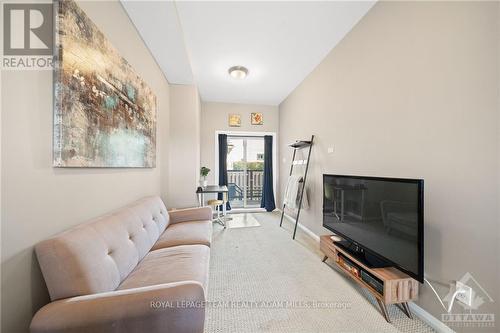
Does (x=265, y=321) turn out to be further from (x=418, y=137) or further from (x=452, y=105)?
(x=452, y=105)

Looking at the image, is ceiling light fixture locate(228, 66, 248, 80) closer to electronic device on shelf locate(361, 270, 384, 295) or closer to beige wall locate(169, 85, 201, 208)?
beige wall locate(169, 85, 201, 208)

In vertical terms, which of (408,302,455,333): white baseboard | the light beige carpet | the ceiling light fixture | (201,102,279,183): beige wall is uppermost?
the ceiling light fixture

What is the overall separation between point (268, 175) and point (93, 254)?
13.4 feet

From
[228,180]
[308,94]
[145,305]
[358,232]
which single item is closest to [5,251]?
[145,305]

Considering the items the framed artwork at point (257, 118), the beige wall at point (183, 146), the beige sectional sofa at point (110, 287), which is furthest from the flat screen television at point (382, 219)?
the framed artwork at point (257, 118)

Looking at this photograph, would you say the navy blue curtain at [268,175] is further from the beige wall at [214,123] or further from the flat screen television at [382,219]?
the flat screen television at [382,219]

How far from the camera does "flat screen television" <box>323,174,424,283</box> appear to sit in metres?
1.23

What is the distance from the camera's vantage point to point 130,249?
135cm

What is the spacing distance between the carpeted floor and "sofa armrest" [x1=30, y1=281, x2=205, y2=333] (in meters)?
0.62

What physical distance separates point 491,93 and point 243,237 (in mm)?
2965

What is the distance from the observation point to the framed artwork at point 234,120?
462cm

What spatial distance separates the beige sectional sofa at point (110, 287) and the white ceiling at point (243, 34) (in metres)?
2.01

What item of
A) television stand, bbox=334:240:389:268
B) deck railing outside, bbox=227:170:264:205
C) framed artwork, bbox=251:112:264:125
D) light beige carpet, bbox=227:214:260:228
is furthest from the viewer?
deck railing outside, bbox=227:170:264:205

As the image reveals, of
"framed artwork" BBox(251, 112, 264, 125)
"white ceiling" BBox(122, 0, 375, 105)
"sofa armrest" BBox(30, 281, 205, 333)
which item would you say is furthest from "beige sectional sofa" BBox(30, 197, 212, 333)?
"framed artwork" BBox(251, 112, 264, 125)
